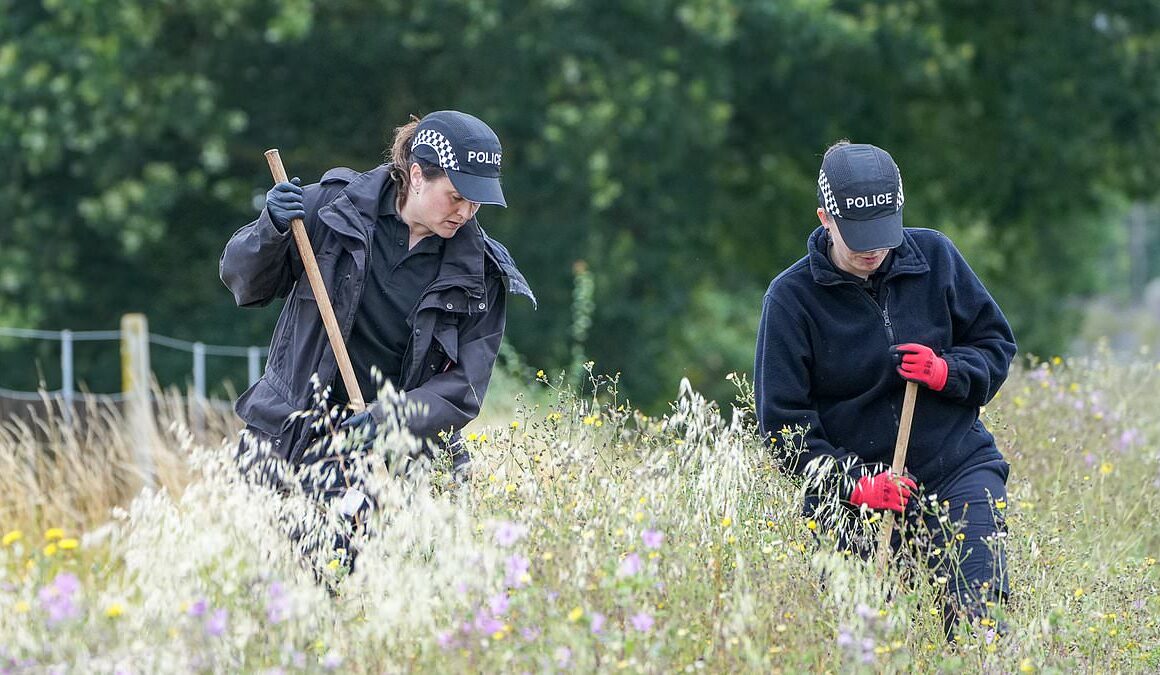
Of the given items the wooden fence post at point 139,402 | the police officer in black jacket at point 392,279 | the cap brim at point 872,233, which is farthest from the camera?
the wooden fence post at point 139,402

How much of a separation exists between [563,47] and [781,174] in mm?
4252

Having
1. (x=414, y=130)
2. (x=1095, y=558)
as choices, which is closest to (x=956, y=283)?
(x=1095, y=558)

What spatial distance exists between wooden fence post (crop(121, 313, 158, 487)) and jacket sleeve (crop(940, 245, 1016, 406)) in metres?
3.81

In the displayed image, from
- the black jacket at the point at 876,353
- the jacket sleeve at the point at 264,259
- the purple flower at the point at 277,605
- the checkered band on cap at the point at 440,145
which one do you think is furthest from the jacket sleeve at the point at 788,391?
the purple flower at the point at 277,605

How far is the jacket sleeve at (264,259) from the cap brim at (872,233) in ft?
4.95

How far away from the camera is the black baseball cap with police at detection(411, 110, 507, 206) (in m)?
4.35

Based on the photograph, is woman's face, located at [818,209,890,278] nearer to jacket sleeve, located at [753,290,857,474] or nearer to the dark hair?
jacket sleeve, located at [753,290,857,474]

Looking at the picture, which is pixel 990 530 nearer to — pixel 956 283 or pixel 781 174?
pixel 956 283

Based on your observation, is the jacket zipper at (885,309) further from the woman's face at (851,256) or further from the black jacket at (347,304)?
the black jacket at (347,304)

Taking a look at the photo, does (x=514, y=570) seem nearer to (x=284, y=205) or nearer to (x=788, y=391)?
(x=788, y=391)

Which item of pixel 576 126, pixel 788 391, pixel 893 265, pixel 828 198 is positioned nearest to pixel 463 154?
pixel 828 198

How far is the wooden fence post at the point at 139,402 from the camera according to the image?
7.27 metres

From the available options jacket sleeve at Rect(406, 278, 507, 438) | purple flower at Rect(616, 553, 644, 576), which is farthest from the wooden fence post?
purple flower at Rect(616, 553, 644, 576)

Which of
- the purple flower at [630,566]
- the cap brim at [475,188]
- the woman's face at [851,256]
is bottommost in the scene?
the purple flower at [630,566]
